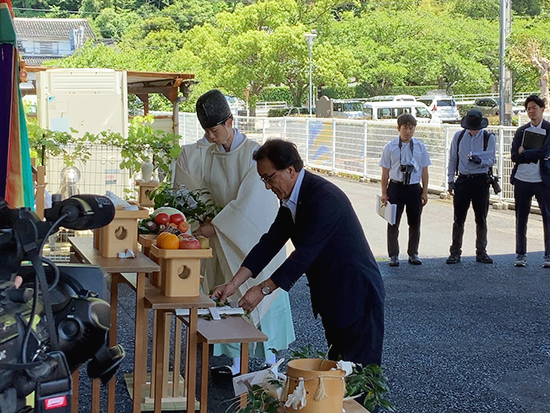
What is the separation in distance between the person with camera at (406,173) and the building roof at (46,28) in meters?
51.0

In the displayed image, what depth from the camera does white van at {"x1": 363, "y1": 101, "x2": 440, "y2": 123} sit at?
35.0m

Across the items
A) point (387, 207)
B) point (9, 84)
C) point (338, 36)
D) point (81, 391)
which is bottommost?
point (81, 391)

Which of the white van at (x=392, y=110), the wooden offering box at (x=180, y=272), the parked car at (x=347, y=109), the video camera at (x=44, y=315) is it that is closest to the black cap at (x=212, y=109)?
the wooden offering box at (x=180, y=272)

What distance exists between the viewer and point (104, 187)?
9.34 metres

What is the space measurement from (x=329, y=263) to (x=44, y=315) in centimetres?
199

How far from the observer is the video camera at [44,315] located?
1.71 metres

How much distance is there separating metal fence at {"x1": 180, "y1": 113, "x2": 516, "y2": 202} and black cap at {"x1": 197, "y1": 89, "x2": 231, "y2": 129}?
10.5 meters

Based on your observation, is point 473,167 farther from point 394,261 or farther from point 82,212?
point 82,212

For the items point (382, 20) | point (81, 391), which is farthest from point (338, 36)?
point (81, 391)

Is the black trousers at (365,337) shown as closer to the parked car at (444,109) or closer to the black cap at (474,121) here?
the black cap at (474,121)

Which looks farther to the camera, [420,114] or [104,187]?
[420,114]

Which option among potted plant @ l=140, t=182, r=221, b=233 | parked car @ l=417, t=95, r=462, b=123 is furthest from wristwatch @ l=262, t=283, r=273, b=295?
parked car @ l=417, t=95, r=462, b=123

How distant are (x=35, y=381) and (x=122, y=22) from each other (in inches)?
2565

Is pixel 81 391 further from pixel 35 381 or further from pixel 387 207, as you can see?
pixel 387 207
